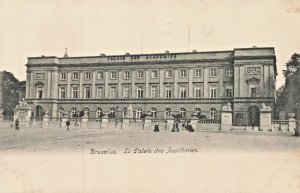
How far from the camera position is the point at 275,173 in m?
10.3

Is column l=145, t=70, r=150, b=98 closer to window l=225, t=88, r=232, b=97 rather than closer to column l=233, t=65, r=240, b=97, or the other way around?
window l=225, t=88, r=232, b=97

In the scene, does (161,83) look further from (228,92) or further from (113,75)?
(228,92)

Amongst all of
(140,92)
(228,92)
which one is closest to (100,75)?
(140,92)

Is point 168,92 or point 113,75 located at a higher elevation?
point 113,75

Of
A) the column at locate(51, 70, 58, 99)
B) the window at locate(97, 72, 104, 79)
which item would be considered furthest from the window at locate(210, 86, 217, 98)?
the column at locate(51, 70, 58, 99)

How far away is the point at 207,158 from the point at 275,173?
1.70 m

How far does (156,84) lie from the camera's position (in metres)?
30.0

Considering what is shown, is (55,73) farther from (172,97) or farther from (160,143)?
(160,143)

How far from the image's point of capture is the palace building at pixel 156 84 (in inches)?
1054

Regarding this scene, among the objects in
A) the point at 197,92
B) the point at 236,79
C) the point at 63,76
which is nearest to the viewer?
the point at 236,79

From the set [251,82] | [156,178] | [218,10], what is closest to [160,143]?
[156,178]

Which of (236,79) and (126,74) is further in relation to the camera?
(126,74)

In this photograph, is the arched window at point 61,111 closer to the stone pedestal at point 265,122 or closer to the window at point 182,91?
the window at point 182,91

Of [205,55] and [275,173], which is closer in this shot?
[275,173]
